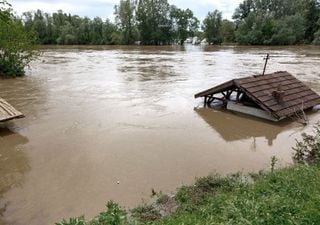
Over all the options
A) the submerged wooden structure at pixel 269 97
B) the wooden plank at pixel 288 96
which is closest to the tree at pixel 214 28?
the submerged wooden structure at pixel 269 97

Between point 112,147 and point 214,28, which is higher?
point 214,28

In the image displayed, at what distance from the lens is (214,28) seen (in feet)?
245

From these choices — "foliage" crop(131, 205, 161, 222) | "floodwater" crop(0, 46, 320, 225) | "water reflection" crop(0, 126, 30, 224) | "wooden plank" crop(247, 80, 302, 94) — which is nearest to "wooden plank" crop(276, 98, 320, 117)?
"floodwater" crop(0, 46, 320, 225)

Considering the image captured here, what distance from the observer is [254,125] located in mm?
A: 11797

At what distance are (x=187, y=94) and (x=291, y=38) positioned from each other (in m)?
53.6

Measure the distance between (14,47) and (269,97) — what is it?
53.9 feet

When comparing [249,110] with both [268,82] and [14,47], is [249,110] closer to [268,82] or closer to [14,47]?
[268,82]

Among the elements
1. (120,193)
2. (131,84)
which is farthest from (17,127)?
(131,84)

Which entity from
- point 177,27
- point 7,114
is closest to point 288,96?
point 7,114

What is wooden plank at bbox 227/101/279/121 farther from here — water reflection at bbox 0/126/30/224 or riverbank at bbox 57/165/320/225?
water reflection at bbox 0/126/30/224

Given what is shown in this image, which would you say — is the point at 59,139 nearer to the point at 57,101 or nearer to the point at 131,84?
the point at 57,101

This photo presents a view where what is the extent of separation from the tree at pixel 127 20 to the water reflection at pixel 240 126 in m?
59.3

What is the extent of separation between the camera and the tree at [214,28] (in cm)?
7469

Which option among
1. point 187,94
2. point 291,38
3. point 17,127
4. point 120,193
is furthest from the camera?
point 291,38
